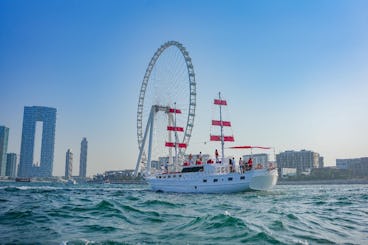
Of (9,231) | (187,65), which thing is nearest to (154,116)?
(187,65)

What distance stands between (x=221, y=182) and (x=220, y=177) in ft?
2.80

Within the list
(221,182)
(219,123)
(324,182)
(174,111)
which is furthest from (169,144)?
(324,182)

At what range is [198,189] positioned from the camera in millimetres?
55844

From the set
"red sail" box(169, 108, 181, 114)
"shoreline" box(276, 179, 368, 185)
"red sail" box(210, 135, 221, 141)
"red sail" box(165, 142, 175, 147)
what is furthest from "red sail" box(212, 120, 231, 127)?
"shoreline" box(276, 179, 368, 185)

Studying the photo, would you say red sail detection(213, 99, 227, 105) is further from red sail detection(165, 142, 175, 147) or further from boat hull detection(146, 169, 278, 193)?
red sail detection(165, 142, 175, 147)

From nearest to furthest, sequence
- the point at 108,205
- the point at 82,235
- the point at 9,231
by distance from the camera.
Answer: the point at 82,235 → the point at 9,231 → the point at 108,205

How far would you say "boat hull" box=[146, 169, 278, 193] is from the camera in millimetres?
49969

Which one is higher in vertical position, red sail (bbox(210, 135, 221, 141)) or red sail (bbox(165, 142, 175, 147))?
red sail (bbox(210, 135, 221, 141))

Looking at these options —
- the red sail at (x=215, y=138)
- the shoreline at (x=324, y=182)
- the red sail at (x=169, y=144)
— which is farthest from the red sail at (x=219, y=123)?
the shoreline at (x=324, y=182)

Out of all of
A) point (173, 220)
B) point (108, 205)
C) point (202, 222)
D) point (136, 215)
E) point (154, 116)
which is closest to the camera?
point (202, 222)

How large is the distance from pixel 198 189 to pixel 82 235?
142ft

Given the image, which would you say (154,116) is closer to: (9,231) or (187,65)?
(187,65)

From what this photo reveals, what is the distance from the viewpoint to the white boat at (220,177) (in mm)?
50219

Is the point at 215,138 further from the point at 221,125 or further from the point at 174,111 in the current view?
the point at 174,111
